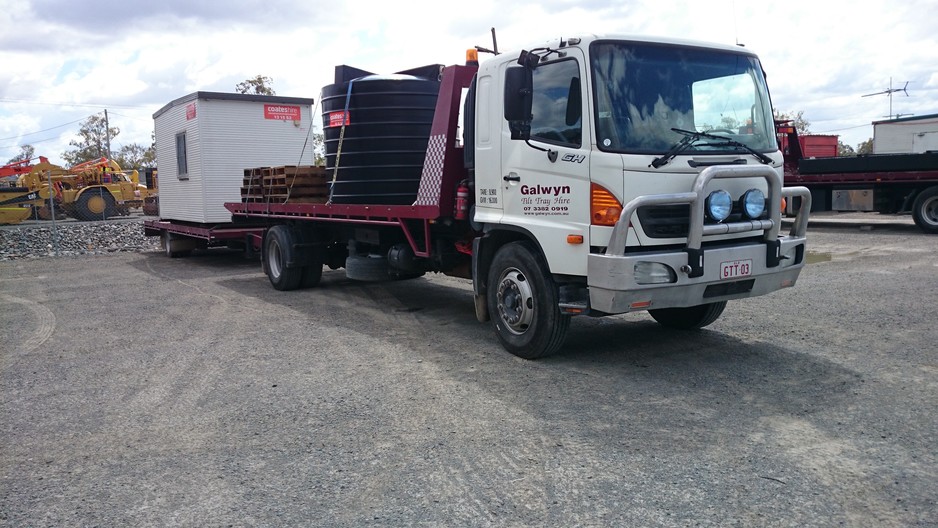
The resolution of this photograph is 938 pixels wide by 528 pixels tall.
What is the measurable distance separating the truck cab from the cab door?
1 centimetres

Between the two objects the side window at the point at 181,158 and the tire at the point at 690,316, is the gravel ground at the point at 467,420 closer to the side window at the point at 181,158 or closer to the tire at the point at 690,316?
the tire at the point at 690,316

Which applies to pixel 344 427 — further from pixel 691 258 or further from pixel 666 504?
pixel 691 258

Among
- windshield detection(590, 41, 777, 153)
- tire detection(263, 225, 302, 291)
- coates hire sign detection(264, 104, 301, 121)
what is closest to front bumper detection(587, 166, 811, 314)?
windshield detection(590, 41, 777, 153)

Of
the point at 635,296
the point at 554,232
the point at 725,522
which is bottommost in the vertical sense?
the point at 725,522

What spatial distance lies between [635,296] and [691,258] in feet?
1.69

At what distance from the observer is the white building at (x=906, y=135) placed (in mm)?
21266

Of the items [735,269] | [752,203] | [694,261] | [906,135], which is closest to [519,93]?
[694,261]

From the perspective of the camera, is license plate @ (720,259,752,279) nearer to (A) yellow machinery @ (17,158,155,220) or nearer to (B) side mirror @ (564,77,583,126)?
(B) side mirror @ (564,77,583,126)

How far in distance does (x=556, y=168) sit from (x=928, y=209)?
14484 mm

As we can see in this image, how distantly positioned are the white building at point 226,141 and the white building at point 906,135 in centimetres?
1717

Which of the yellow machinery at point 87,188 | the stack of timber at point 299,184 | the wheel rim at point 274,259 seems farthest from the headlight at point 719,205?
the yellow machinery at point 87,188

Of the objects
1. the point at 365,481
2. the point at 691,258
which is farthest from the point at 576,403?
the point at 365,481

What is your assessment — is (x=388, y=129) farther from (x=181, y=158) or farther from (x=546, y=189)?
(x=181, y=158)

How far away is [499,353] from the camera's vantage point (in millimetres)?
6887
